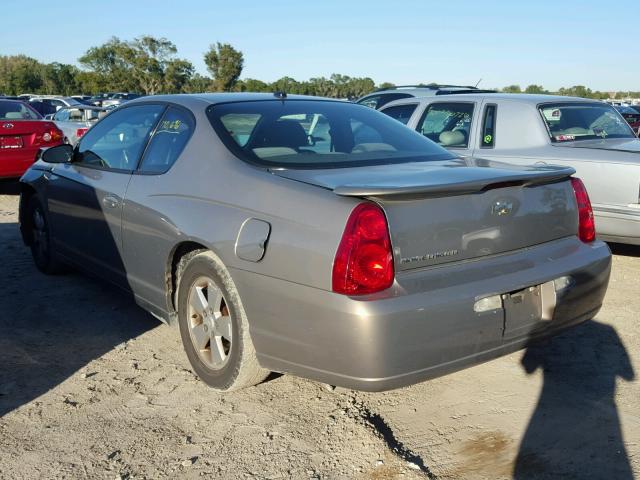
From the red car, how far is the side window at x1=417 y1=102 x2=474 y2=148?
18.9 feet

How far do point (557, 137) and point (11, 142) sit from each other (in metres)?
7.33

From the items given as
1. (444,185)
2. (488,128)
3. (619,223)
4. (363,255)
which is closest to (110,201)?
(363,255)

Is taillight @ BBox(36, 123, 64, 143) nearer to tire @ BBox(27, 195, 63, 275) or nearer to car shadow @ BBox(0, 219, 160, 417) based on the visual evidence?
car shadow @ BBox(0, 219, 160, 417)

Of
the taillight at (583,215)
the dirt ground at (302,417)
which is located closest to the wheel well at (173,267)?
the dirt ground at (302,417)

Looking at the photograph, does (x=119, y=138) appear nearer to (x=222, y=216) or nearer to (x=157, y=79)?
(x=222, y=216)

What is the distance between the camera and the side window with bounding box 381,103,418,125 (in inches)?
297

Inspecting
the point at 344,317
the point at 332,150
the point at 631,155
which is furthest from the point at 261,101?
the point at 631,155

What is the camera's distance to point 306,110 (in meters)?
4.09

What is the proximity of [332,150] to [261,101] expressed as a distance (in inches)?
26.7

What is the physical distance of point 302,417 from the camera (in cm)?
325

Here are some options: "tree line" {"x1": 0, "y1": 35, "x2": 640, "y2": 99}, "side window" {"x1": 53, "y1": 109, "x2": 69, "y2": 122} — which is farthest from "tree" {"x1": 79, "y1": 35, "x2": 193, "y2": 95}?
"side window" {"x1": 53, "y1": 109, "x2": 69, "y2": 122}

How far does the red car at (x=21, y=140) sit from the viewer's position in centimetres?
952

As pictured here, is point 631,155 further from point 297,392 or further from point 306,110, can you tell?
point 297,392

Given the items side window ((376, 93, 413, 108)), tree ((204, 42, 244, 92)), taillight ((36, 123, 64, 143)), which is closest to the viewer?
taillight ((36, 123, 64, 143))
